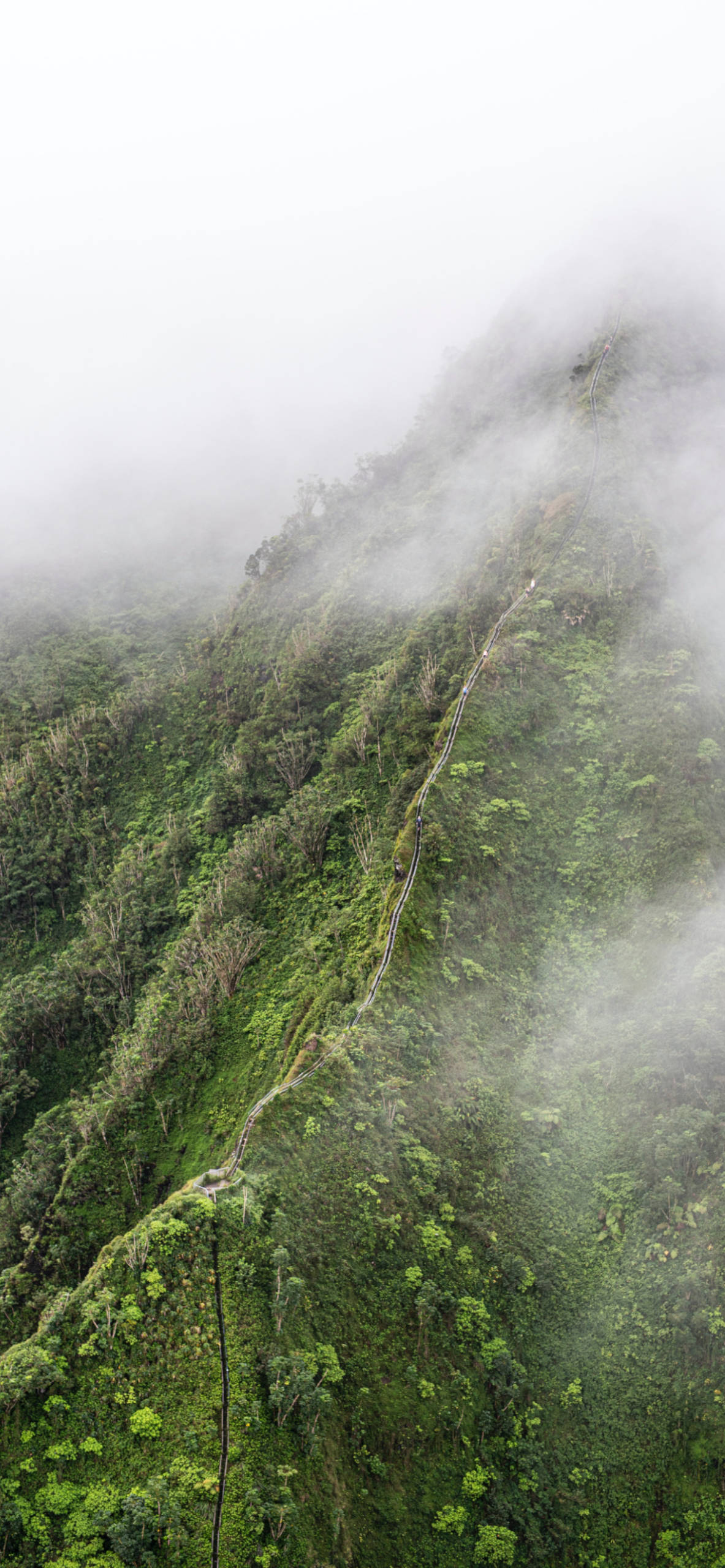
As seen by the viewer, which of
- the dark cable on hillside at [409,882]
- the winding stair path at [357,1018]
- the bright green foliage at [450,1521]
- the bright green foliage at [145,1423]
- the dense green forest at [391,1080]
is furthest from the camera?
the dark cable on hillside at [409,882]

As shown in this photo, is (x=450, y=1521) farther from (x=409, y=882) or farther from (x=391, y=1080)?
(x=409, y=882)

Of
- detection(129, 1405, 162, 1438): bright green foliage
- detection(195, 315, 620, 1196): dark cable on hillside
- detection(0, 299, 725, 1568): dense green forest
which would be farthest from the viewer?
detection(195, 315, 620, 1196): dark cable on hillside

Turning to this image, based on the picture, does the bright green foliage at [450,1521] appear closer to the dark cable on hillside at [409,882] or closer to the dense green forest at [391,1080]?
the dense green forest at [391,1080]

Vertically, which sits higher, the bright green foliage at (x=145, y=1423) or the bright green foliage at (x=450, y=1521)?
the bright green foliage at (x=145, y=1423)

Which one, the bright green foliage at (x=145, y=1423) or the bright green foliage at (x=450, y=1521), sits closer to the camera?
the bright green foliage at (x=145, y=1423)

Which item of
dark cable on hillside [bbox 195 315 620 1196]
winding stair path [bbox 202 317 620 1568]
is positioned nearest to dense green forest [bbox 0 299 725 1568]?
winding stair path [bbox 202 317 620 1568]

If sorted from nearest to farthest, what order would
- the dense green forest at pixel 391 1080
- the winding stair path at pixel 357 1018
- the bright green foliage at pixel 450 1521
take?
the winding stair path at pixel 357 1018 < the dense green forest at pixel 391 1080 < the bright green foliage at pixel 450 1521

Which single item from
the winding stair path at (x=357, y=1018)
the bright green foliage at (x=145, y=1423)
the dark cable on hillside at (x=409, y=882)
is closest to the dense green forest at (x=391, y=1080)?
the bright green foliage at (x=145, y=1423)

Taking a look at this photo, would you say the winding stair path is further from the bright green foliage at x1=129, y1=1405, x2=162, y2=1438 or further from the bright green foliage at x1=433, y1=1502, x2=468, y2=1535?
the bright green foliage at x1=433, y1=1502, x2=468, y2=1535

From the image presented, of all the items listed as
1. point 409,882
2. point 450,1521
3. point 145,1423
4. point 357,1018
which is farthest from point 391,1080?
point 145,1423
